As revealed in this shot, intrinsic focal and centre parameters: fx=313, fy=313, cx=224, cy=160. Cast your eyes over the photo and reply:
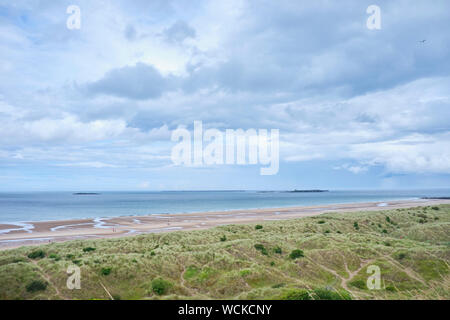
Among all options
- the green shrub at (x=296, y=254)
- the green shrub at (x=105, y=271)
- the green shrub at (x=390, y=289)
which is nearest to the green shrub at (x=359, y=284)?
the green shrub at (x=390, y=289)

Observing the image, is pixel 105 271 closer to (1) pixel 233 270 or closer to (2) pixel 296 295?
(1) pixel 233 270

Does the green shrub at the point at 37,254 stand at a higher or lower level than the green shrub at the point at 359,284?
higher

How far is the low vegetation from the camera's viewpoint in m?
14.3

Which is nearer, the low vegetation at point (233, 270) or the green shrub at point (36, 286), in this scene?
the low vegetation at point (233, 270)

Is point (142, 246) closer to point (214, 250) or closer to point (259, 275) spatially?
point (214, 250)

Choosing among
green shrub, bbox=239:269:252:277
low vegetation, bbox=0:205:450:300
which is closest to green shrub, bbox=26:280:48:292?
low vegetation, bbox=0:205:450:300

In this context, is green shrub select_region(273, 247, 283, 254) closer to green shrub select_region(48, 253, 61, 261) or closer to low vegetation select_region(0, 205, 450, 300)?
low vegetation select_region(0, 205, 450, 300)

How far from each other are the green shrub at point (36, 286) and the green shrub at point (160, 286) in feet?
16.6

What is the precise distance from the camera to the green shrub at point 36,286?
1441cm

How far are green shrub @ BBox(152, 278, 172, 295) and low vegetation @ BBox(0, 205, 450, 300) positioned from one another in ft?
0.16

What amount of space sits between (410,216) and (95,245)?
42.7m

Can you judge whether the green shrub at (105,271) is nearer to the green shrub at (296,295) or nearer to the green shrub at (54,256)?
the green shrub at (54,256)

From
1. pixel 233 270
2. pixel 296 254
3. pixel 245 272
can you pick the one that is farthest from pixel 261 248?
pixel 245 272
